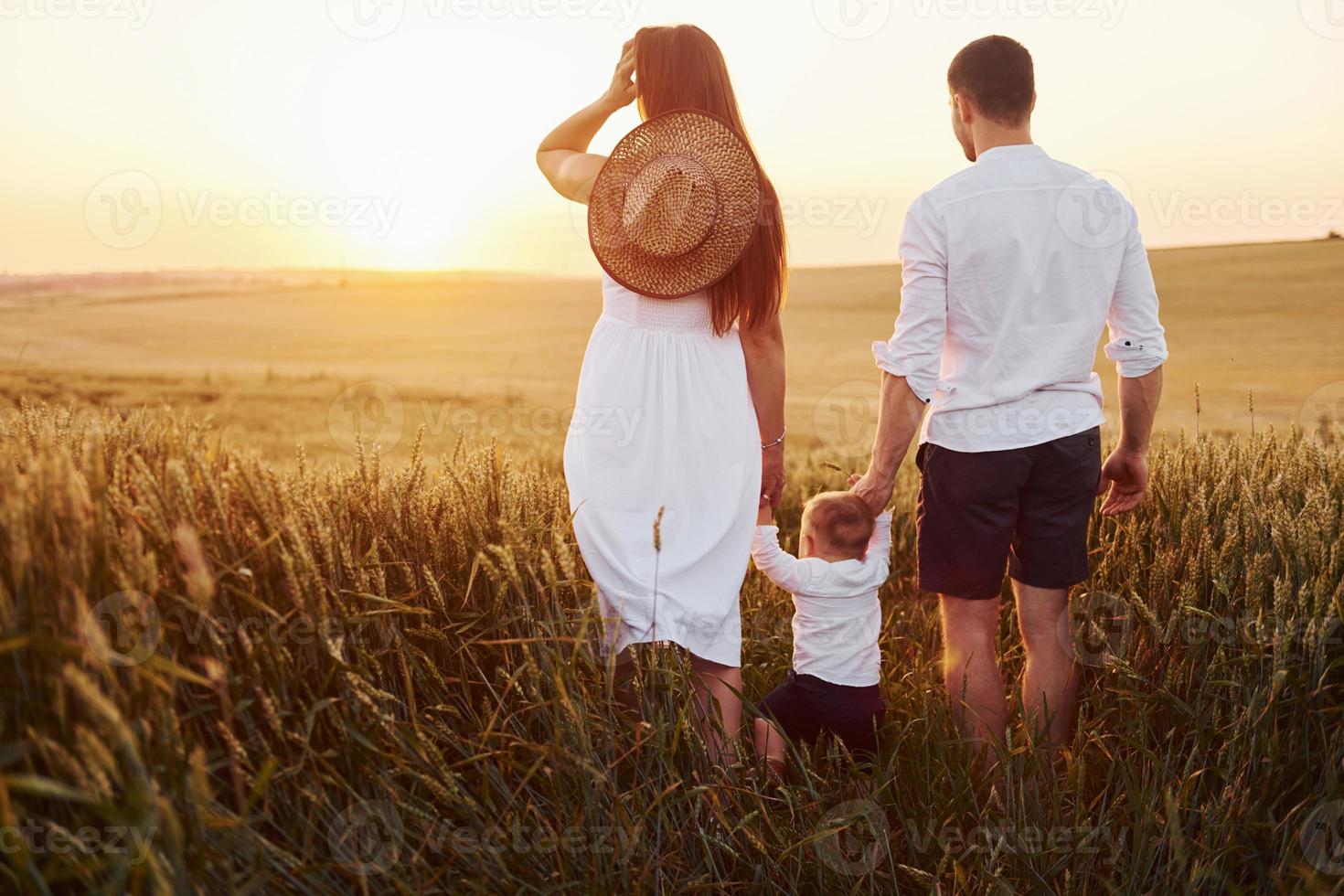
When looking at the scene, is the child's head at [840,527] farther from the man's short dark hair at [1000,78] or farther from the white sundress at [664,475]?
the man's short dark hair at [1000,78]

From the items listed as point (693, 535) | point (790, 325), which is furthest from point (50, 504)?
point (790, 325)

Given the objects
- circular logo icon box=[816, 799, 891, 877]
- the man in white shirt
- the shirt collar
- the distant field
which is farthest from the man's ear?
the distant field

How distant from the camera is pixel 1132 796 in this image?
2.38 meters

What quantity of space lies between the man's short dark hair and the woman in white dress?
81 centimetres

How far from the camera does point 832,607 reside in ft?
9.99

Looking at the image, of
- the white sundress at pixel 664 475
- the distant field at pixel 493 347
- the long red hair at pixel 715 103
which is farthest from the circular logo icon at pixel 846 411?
the white sundress at pixel 664 475

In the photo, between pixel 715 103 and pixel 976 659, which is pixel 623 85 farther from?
pixel 976 659

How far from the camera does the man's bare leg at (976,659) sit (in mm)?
3100

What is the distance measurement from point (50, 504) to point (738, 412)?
5.99ft

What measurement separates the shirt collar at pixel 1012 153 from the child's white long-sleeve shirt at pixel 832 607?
1.34 metres

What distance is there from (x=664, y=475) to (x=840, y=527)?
672 millimetres

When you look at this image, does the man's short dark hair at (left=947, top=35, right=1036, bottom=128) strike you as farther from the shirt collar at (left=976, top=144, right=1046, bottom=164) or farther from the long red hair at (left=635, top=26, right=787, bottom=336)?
the long red hair at (left=635, top=26, right=787, bottom=336)

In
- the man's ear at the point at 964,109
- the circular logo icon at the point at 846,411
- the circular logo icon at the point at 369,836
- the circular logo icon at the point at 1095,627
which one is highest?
the man's ear at the point at 964,109

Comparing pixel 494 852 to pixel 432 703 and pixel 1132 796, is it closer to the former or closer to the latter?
pixel 432 703
